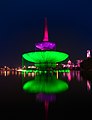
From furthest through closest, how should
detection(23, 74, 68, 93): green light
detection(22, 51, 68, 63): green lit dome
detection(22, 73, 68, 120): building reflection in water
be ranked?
1. detection(22, 51, 68, 63): green lit dome
2. detection(23, 74, 68, 93): green light
3. detection(22, 73, 68, 120): building reflection in water

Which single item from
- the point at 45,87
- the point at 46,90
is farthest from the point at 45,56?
the point at 46,90

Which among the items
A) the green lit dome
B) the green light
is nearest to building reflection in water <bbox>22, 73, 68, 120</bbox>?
the green light

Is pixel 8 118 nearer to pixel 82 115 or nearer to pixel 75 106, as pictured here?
pixel 82 115

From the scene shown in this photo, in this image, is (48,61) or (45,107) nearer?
(45,107)

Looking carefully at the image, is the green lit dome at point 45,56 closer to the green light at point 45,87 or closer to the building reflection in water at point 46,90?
the green light at point 45,87

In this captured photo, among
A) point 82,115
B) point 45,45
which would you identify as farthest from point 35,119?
point 45,45

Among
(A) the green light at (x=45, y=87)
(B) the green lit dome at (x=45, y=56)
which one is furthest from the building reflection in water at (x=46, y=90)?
→ (B) the green lit dome at (x=45, y=56)

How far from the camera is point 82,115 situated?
6367mm

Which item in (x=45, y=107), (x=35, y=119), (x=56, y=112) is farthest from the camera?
(x=45, y=107)

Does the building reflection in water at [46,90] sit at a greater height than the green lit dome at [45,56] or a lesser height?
lesser

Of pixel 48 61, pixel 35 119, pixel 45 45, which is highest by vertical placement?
pixel 45 45

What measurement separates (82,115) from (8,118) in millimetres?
2056

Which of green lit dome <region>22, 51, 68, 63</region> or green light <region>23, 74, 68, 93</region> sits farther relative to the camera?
green lit dome <region>22, 51, 68, 63</region>

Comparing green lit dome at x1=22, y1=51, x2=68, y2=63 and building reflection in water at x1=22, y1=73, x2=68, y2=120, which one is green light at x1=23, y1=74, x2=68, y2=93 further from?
green lit dome at x1=22, y1=51, x2=68, y2=63
